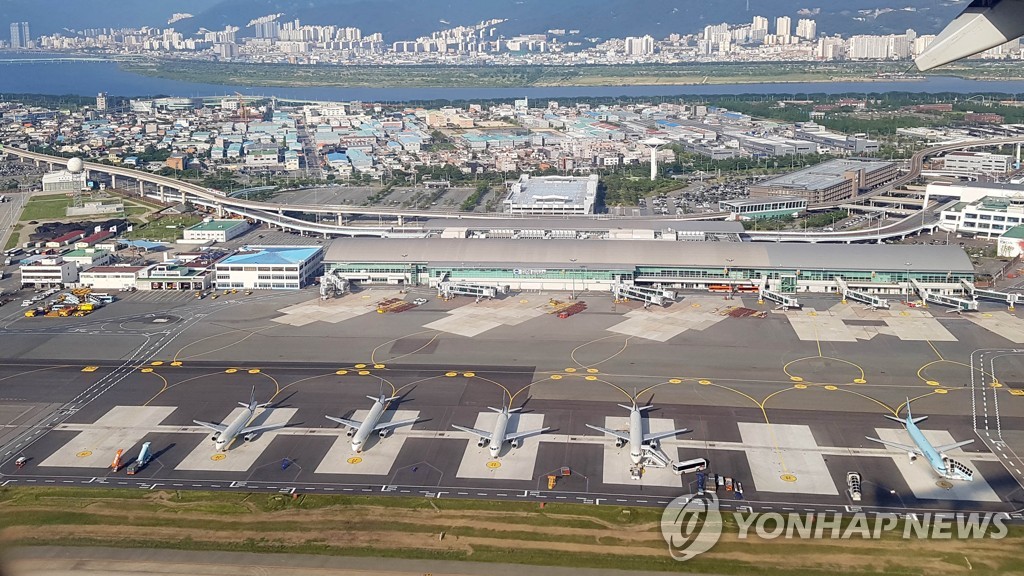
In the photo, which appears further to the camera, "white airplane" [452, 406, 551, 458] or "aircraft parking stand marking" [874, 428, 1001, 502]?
"white airplane" [452, 406, 551, 458]

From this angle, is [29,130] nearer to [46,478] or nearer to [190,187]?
[190,187]

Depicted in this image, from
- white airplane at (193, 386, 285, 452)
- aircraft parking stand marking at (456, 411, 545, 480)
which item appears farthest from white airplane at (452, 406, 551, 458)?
white airplane at (193, 386, 285, 452)

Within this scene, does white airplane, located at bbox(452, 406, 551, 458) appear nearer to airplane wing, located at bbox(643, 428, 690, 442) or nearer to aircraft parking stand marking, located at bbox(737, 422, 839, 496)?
airplane wing, located at bbox(643, 428, 690, 442)

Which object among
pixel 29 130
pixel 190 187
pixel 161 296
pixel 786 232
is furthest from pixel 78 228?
pixel 29 130

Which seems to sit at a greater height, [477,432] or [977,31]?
[977,31]

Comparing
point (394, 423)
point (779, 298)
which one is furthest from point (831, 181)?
point (394, 423)

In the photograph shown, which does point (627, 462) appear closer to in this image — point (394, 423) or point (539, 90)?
point (394, 423)

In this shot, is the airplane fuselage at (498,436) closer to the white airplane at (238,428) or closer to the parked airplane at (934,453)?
the white airplane at (238,428)
